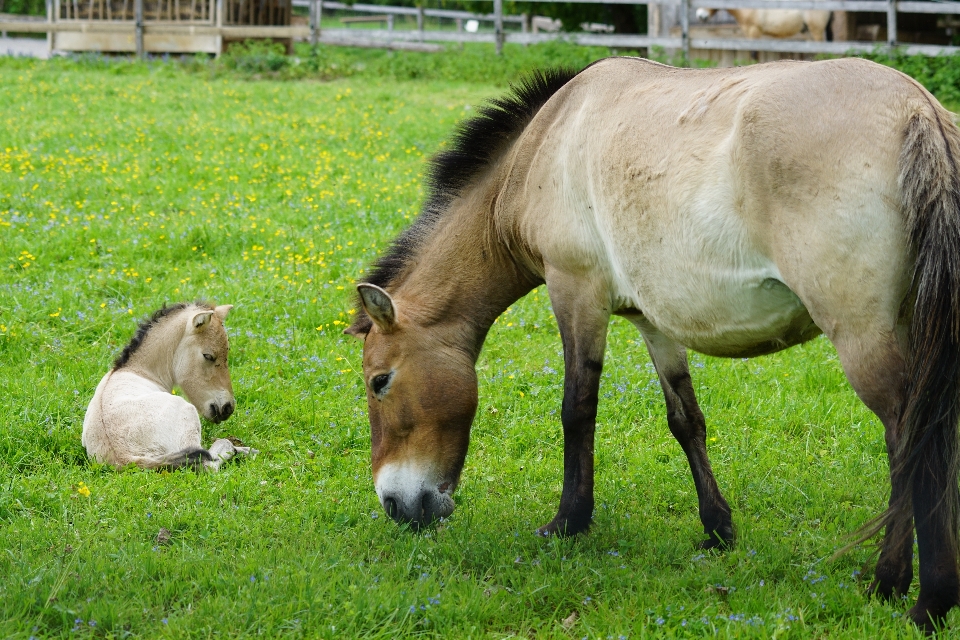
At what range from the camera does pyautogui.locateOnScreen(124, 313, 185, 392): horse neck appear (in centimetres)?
615

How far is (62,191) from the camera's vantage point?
10.4m

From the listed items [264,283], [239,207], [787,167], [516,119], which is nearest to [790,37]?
[239,207]

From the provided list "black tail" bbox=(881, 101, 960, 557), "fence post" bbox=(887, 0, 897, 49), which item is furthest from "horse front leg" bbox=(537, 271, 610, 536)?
"fence post" bbox=(887, 0, 897, 49)

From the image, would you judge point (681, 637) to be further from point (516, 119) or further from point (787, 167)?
point (516, 119)

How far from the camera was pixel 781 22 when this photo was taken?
62.6 feet

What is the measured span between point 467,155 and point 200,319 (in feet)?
7.51

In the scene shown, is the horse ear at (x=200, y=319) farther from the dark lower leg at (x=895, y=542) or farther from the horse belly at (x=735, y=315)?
the dark lower leg at (x=895, y=542)

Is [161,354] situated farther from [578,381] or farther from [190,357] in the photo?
[578,381]

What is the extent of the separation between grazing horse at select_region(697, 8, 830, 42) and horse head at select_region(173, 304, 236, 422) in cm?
1600

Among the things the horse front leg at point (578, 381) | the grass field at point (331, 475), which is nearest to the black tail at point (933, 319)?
the grass field at point (331, 475)

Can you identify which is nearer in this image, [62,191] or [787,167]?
[787,167]

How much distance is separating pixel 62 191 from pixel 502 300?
289 inches

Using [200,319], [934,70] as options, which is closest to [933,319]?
[200,319]

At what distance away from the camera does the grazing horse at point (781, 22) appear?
18.7 m
